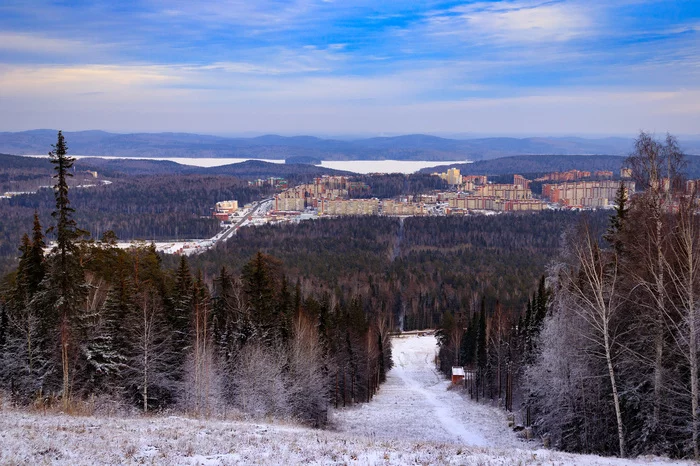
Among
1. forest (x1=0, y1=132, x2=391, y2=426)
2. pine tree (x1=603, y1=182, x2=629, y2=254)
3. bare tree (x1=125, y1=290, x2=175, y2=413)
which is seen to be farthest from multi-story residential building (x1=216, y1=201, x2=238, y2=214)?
pine tree (x1=603, y1=182, x2=629, y2=254)

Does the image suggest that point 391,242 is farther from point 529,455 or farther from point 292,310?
point 529,455

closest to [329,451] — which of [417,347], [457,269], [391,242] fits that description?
[417,347]

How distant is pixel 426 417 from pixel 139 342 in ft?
51.4

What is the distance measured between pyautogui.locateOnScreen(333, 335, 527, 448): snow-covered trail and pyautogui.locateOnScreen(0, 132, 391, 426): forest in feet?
10.4

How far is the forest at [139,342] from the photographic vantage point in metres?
20.9

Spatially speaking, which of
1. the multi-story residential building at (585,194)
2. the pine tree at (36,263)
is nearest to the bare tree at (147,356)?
the pine tree at (36,263)

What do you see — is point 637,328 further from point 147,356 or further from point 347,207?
point 347,207

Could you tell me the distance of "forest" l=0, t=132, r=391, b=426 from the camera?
20.9 metres

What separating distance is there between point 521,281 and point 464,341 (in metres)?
32.7

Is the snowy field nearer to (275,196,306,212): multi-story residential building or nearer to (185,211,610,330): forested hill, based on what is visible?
(185,211,610,330): forested hill

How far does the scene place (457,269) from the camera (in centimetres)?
A: 9788

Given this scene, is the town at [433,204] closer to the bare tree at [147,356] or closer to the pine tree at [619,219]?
the bare tree at [147,356]

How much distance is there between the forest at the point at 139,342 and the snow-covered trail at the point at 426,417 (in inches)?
125

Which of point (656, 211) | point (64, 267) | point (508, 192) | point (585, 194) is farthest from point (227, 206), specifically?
point (656, 211)
